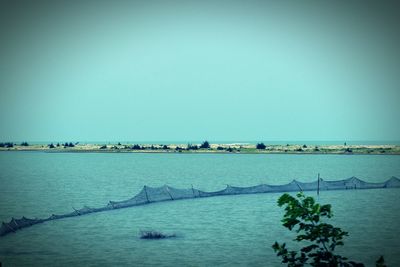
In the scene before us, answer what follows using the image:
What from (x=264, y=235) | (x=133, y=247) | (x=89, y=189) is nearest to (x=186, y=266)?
(x=133, y=247)

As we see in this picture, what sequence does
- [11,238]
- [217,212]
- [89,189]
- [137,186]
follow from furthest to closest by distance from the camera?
[137,186]
[89,189]
[217,212]
[11,238]

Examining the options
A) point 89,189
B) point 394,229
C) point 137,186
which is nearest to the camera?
point 394,229

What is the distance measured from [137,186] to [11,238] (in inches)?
1197

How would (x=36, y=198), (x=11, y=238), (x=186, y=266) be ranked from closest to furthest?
1. (x=186, y=266)
2. (x=11, y=238)
3. (x=36, y=198)

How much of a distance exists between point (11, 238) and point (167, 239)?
25.0 ft

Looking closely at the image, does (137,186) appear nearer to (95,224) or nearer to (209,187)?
(209,187)

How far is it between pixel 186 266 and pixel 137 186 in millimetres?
35526

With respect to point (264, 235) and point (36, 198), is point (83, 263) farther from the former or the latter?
point (36, 198)

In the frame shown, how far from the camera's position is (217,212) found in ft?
108

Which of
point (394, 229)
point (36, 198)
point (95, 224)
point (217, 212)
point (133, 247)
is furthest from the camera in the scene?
point (36, 198)

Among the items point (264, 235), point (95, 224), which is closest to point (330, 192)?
point (264, 235)

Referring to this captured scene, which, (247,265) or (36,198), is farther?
(36,198)

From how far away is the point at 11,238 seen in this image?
23.8 m

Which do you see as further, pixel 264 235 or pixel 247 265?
pixel 264 235
